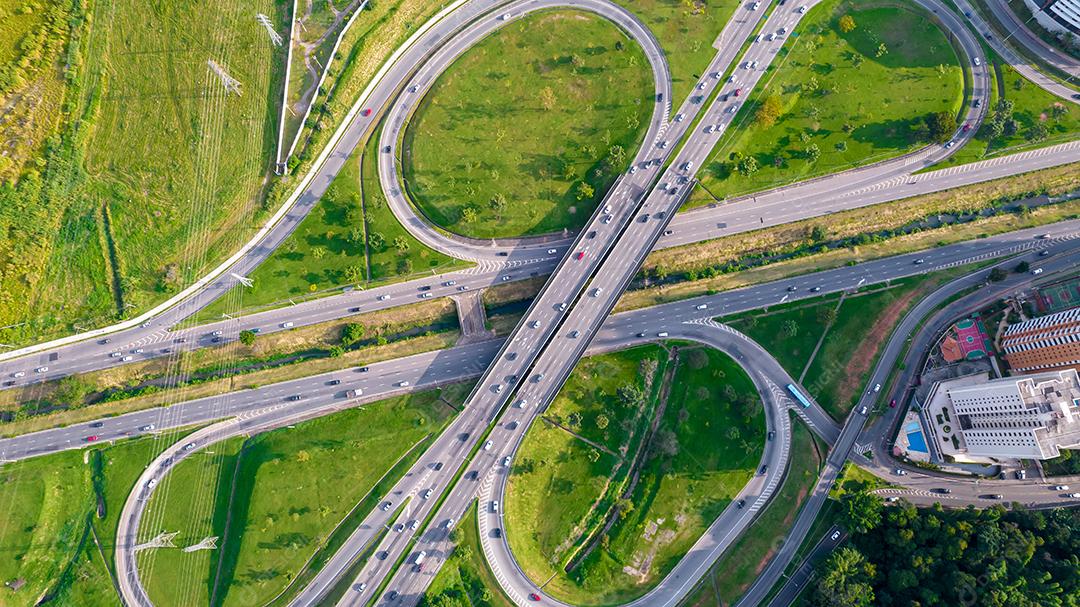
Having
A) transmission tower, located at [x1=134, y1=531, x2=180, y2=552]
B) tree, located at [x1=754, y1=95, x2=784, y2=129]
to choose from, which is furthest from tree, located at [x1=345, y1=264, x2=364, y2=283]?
tree, located at [x1=754, y1=95, x2=784, y2=129]

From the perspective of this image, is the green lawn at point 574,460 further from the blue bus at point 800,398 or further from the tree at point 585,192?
the tree at point 585,192

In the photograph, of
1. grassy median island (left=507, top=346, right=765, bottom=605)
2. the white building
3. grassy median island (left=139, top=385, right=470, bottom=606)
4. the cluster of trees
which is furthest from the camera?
grassy median island (left=507, top=346, right=765, bottom=605)

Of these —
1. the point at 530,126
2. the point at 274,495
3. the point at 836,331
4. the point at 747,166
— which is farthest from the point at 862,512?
the point at 274,495

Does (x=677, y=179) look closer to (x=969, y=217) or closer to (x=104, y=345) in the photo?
(x=969, y=217)

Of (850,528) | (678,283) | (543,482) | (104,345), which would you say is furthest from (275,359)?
(850,528)

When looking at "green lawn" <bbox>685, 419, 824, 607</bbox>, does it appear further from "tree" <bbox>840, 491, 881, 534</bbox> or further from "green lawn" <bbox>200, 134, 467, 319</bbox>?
"green lawn" <bbox>200, 134, 467, 319</bbox>

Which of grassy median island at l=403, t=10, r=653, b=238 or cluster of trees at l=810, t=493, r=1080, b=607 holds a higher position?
grassy median island at l=403, t=10, r=653, b=238
